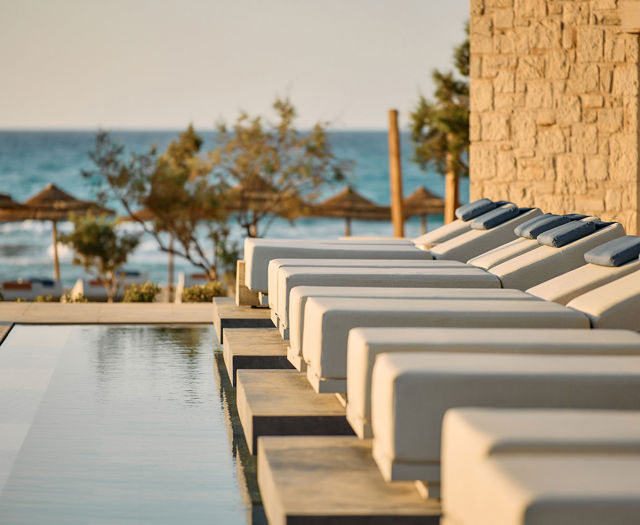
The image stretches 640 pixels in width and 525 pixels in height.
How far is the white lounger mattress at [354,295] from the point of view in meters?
3.91

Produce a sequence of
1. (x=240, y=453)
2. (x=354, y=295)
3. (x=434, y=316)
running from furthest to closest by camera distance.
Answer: (x=354, y=295) < (x=240, y=453) < (x=434, y=316)

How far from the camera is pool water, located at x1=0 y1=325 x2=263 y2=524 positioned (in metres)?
3.07

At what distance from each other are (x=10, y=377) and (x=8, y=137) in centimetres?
3228

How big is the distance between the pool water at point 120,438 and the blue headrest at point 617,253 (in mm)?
1791

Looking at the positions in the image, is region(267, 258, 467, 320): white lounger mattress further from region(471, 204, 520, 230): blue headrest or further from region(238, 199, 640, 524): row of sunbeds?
region(471, 204, 520, 230): blue headrest

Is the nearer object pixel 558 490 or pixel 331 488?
pixel 558 490

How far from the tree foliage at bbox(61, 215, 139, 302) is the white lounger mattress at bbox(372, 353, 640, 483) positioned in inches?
480

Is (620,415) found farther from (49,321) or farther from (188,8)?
(188,8)

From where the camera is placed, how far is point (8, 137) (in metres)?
35.4

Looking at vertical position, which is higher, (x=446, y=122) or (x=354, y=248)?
(x=446, y=122)

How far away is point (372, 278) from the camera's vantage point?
4766 mm

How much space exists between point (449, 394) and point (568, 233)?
9.60ft

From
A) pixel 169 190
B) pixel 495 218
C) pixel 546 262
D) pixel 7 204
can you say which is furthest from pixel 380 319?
pixel 7 204

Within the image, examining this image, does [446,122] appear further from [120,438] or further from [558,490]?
[558,490]
